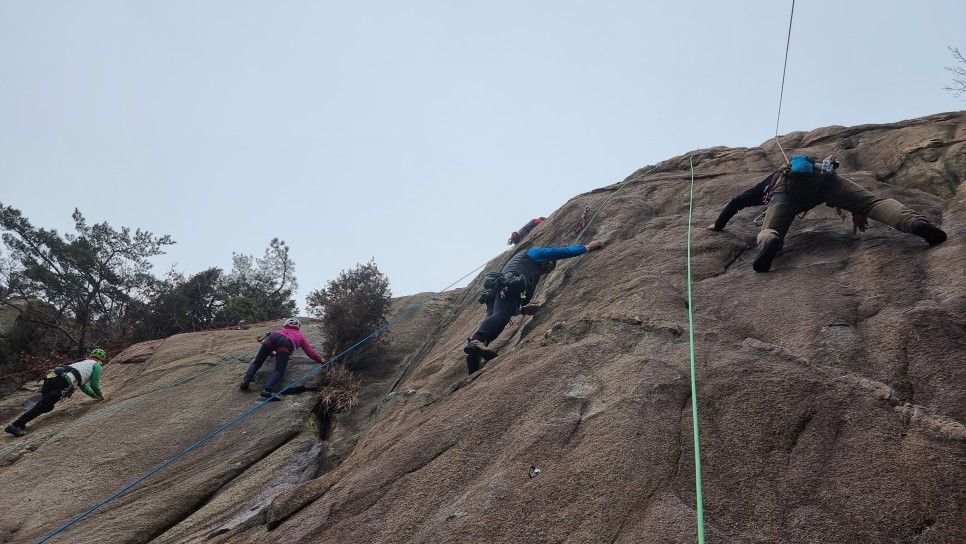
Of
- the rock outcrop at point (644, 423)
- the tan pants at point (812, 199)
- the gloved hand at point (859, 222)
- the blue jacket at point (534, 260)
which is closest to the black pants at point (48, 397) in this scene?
the rock outcrop at point (644, 423)

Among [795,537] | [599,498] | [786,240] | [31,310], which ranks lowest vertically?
[795,537]

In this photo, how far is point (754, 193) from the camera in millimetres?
8094

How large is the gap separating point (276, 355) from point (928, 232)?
9.73 meters

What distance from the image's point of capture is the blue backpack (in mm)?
7133

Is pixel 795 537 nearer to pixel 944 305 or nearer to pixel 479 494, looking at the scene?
pixel 479 494

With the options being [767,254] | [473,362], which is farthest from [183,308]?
[767,254]

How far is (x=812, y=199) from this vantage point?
730cm

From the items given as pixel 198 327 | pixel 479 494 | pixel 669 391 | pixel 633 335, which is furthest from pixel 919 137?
pixel 198 327

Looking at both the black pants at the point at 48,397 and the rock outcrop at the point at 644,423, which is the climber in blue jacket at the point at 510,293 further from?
the black pants at the point at 48,397

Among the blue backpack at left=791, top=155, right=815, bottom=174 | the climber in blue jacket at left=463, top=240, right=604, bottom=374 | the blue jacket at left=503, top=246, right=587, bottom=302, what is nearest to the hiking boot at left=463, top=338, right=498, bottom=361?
the climber in blue jacket at left=463, top=240, right=604, bottom=374

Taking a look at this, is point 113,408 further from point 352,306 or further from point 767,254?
point 767,254

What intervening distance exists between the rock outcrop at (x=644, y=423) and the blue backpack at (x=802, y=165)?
2.75ft

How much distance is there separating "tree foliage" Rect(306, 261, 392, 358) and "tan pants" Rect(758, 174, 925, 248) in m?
8.37

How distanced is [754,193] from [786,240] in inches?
33.7
